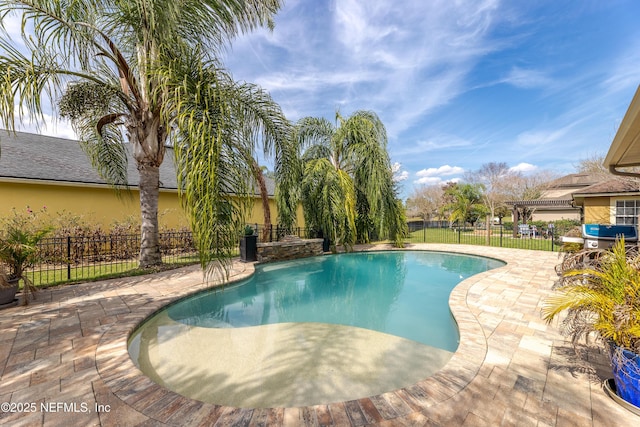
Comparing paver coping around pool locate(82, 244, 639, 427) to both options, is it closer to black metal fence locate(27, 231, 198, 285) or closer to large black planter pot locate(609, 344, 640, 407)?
large black planter pot locate(609, 344, 640, 407)

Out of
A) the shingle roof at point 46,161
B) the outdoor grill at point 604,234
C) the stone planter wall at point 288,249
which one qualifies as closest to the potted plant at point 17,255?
the shingle roof at point 46,161

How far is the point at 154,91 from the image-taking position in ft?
14.3

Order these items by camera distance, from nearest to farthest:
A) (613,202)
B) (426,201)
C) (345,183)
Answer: (345,183)
(613,202)
(426,201)

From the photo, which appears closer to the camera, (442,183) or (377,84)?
(377,84)

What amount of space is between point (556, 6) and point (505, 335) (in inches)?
390

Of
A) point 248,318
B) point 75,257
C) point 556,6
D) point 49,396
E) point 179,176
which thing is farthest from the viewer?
point 75,257

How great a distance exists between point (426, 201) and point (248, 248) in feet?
104

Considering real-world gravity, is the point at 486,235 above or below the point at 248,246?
below

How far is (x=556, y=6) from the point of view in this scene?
7.57 metres

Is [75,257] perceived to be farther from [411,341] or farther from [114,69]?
[411,341]

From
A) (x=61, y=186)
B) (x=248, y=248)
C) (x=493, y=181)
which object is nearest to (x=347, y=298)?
(x=248, y=248)

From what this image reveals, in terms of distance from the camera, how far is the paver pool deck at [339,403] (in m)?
2.12

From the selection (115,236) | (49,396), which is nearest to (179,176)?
(49,396)

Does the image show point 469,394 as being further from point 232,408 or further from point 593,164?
point 593,164
